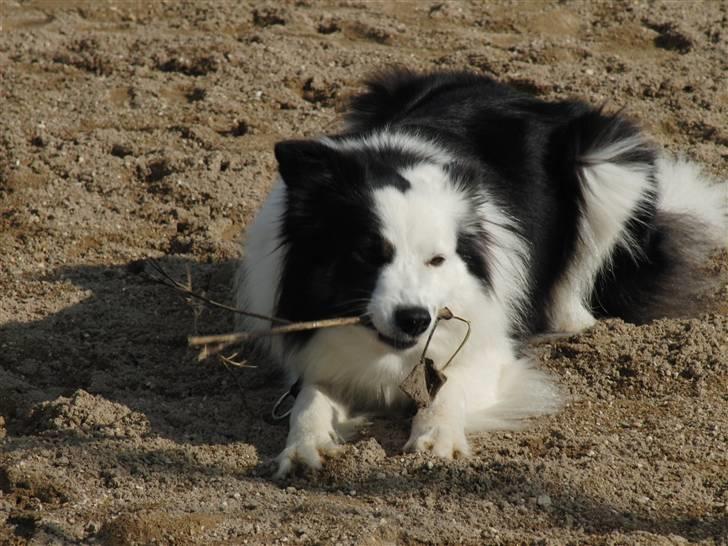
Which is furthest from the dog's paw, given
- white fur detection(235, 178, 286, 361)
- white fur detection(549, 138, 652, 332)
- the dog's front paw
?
white fur detection(549, 138, 652, 332)

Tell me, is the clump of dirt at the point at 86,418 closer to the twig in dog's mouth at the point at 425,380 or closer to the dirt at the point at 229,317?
the dirt at the point at 229,317

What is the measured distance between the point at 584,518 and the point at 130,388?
2.00 metres

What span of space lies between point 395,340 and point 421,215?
0.47 meters

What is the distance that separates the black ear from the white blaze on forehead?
24 centimetres

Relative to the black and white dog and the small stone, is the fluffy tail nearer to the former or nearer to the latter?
the black and white dog

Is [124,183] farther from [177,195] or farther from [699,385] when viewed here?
[699,385]

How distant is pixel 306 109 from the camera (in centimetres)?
718

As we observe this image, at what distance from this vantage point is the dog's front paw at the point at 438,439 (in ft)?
14.3

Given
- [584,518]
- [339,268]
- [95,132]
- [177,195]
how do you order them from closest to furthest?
[584,518] < [339,268] < [177,195] < [95,132]

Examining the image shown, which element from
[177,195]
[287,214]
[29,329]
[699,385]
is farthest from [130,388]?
[699,385]

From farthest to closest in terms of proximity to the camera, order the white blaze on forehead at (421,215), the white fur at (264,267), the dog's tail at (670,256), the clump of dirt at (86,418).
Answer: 1. the dog's tail at (670,256)
2. the white fur at (264,267)
3. the clump of dirt at (86,418)
4. the white blaze on forehead at (421,215)

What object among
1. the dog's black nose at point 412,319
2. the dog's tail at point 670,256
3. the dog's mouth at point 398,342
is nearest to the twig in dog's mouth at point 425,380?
the dog's mouth at point 398,342

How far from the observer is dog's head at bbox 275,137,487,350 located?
4238 millimetres

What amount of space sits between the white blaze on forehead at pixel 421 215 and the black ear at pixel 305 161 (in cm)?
24
